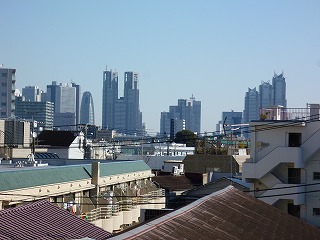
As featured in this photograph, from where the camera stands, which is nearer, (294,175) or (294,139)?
(294,175)

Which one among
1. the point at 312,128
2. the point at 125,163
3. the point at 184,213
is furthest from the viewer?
the point at 125,163

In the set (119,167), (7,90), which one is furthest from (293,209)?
(7,90)

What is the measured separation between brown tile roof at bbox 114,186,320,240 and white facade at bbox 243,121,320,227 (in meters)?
10.7

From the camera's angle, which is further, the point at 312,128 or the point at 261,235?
the point at 312,128

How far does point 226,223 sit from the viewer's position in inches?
663

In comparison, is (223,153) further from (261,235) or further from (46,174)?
(261,235)

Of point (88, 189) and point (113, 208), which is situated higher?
point (88, 189)

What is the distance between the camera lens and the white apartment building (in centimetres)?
3356

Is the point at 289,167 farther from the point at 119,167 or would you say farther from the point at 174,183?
the point at 174,183

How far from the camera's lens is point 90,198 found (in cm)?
3531

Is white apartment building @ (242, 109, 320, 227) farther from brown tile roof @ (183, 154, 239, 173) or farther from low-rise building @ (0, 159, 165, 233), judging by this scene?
brown tile roof @ (183, 154, 239, 173)

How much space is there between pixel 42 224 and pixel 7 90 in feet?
479

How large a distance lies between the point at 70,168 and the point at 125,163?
10649mm

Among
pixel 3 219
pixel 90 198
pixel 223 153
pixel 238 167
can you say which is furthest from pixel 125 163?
pixel 3 219
